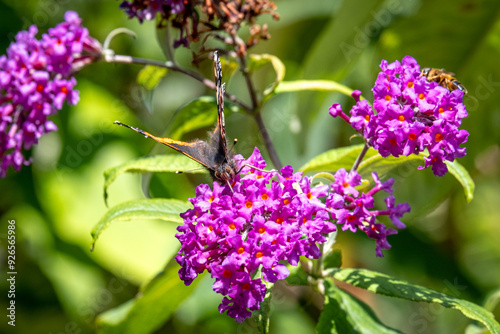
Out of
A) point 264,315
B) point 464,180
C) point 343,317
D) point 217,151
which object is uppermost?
point 217,151

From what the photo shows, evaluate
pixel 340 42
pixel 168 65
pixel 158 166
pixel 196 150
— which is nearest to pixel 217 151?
pixel 196 150

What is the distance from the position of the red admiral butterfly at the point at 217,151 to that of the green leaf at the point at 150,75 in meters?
0.47

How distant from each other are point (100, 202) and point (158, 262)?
0.36 meters

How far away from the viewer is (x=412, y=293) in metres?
1.12

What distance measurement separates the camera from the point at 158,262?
231cm

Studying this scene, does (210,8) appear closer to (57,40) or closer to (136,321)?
(57,40)

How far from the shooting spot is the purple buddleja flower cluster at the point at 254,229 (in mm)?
1011

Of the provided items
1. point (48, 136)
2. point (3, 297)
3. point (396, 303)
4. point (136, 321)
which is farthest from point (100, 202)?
point (396, 303)

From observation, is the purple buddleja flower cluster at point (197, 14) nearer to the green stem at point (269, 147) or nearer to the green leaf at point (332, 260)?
the green stem at point (269, 147)

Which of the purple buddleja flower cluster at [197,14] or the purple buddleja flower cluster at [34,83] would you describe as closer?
the purple buddleja flower cluster at [197,14]

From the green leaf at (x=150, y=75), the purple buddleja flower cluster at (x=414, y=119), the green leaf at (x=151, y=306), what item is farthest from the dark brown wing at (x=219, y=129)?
the green leaf at (x=150, y=75)

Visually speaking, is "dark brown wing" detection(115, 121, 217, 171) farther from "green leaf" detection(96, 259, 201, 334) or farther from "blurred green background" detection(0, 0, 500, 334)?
"blurred green background" detection(0, 0, 500, 334)

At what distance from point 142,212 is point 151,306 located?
0.39m

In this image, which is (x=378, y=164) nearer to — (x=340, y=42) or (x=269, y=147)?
(x=269, y=147)
